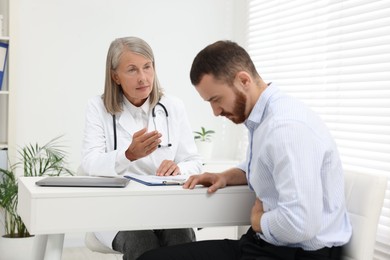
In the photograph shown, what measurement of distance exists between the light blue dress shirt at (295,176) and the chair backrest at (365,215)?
4cm

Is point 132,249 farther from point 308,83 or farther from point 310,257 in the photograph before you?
point 308,83

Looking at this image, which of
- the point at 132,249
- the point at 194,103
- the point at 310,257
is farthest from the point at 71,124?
the point at 310,257

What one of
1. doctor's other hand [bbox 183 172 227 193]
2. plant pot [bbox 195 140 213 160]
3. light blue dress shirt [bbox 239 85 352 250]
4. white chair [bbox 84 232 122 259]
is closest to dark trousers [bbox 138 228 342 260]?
light blue dress shirt [bbox 239 85 352 250]

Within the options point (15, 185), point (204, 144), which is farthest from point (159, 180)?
point (204, 144)

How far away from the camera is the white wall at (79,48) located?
13.5 ft

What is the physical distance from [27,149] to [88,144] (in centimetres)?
166

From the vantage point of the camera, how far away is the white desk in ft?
6.03

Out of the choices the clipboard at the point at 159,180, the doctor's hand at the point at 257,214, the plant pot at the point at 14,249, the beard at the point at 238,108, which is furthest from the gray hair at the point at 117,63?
the plant pot at the point at 14,249

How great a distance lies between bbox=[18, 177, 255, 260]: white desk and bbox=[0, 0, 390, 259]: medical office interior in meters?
1.18

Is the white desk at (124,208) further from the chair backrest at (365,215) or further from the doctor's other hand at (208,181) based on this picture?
the chair backrest at (365,215)

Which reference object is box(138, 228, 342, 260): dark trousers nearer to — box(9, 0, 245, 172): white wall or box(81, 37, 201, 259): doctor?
box(81, 37, 201, 259): doctor

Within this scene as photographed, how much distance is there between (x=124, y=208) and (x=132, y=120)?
0.82 meters

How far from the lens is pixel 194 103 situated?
181 inches

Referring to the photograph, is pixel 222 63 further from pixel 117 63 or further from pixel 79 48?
pixel 79 48
